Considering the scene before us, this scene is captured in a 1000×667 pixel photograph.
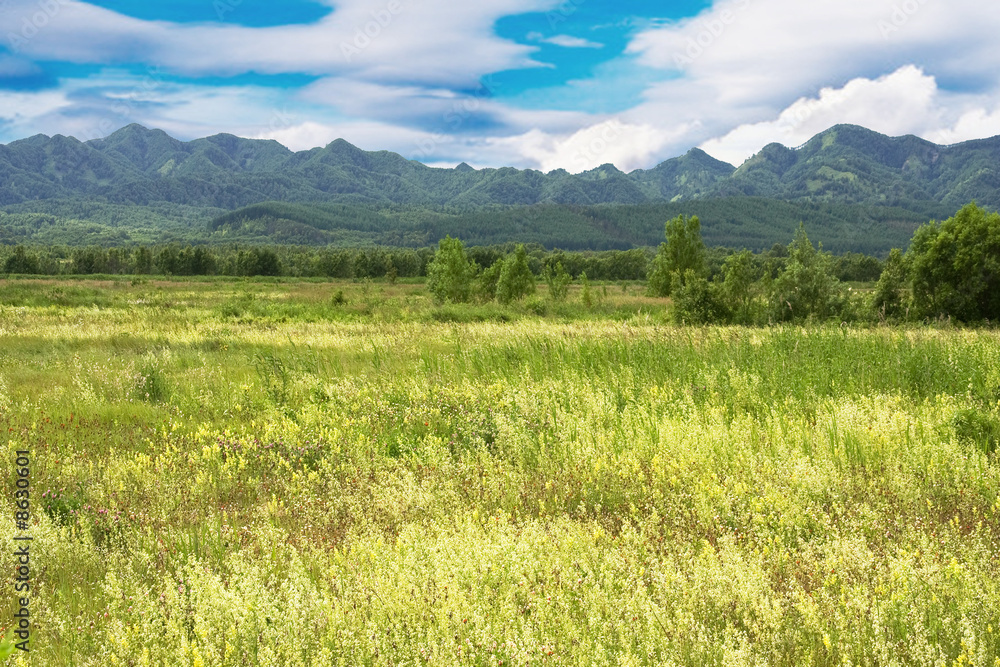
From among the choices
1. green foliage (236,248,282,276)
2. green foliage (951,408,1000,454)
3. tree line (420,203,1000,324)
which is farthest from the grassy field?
green foliage (236,248,282,276)

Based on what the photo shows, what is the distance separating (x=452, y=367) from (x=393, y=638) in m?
8.65

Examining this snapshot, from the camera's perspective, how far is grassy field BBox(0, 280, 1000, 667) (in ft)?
11.4

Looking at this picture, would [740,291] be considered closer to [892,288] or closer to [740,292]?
[740,292]

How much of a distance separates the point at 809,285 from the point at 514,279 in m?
25.6

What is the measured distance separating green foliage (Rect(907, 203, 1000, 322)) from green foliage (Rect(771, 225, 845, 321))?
208 inches

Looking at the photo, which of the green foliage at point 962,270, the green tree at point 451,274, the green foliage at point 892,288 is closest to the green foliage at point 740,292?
the green foliage at point 892,288

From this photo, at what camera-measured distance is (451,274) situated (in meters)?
50.0

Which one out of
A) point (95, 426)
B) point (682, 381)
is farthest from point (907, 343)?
point (95, 426)

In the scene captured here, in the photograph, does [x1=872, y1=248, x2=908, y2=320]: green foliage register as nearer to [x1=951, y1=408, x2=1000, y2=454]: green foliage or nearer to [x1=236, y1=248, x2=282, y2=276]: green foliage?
[x1=951, y1=408, x2=1000, y2=454]: green foliage

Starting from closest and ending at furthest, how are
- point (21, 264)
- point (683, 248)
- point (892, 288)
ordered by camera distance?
point (892, 288) → point (683, 248) → point (21, 264)

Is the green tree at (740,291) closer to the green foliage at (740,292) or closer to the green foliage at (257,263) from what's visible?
the green foliage at (740,292)

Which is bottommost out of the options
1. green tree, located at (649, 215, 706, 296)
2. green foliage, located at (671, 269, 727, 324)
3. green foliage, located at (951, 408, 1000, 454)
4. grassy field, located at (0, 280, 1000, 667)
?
grassy field, located at (0, 280, 1000, 667)

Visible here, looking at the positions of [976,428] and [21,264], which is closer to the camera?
[976,428]

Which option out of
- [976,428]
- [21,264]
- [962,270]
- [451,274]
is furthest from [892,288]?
[21,264]
